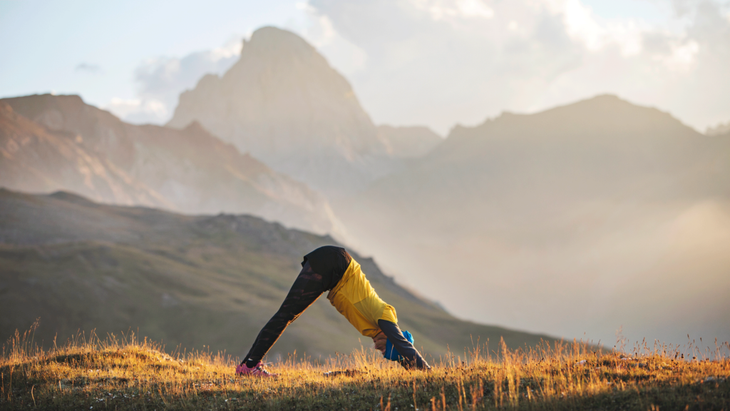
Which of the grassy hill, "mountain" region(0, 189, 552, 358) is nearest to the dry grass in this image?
the grassy hill

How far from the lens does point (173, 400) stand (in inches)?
241

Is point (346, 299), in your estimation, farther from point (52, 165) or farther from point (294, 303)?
point (52, 165)

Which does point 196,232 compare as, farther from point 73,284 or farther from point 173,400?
point 173,400

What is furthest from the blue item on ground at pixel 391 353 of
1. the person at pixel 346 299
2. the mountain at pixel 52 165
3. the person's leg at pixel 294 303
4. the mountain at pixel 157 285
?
the mountain at pixel 52 165

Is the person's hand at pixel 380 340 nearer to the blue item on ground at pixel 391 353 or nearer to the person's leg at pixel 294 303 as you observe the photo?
the blue item on ground at pixel 391 353

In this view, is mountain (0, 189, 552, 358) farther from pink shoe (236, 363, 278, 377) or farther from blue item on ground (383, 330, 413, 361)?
blue item on ground (383, 330, 413, 361)

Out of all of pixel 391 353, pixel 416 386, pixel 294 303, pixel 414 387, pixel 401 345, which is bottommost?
pixel 416 386

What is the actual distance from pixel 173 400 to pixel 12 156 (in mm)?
180476

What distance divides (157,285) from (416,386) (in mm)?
73560

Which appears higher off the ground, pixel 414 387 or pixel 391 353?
pixel 391 353

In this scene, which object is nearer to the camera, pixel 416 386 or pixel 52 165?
pixel 416 386

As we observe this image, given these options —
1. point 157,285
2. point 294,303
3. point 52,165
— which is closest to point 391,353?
point 294,303

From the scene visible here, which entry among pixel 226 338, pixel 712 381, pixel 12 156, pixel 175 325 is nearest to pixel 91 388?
pixel 712 381

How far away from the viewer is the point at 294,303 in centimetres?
704
